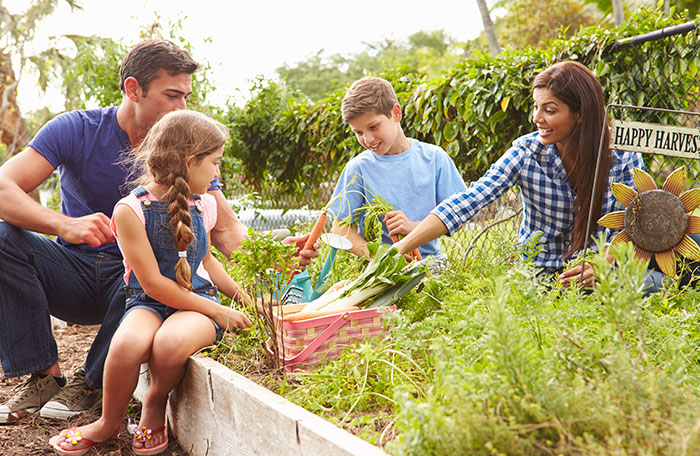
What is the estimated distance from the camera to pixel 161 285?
2.24 metres

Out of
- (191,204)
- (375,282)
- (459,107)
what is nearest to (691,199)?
(375,282)

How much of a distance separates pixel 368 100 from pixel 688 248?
171cm

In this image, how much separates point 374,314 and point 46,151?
1848mm

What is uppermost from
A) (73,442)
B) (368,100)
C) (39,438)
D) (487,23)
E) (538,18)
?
(538,18)

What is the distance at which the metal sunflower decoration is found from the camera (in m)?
1.92

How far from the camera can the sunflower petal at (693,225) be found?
6.30 ft

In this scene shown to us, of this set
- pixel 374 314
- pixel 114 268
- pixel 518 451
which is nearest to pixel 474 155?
pixel 374 314

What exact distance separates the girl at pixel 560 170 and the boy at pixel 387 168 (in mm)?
521

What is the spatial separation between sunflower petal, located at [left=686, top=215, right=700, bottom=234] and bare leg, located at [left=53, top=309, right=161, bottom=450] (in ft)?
6.59

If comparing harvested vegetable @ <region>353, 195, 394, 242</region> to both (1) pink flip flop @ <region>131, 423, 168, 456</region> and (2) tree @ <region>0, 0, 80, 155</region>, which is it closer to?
(1) pink flip flop @ <region>131, 423, 168, 456</region>

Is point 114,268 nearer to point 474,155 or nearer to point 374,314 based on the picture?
point 374,314

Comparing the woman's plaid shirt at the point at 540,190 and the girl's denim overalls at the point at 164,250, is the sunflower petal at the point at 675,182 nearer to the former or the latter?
the woman's plaid shirt at the point at 540,190

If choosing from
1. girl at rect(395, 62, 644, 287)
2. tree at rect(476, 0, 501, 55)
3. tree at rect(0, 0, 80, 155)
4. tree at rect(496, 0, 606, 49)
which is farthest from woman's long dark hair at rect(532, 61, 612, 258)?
tree at rect(496, 0, 606, 49)

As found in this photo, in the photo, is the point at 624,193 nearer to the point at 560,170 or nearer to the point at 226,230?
the point at 560,170
